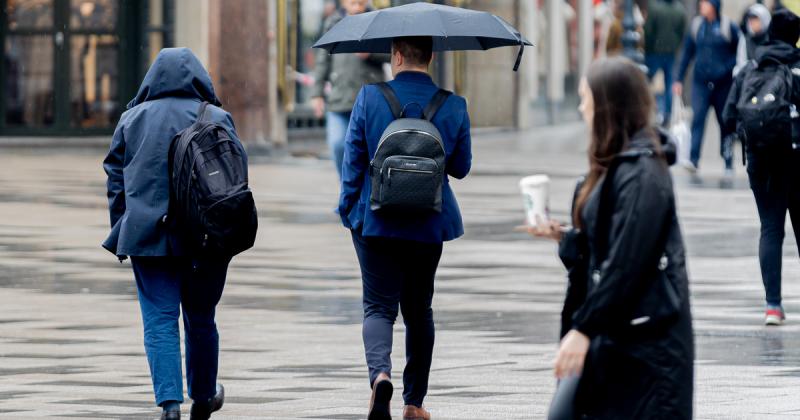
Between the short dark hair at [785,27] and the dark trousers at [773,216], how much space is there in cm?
77

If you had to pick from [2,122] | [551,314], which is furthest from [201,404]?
[2,122]

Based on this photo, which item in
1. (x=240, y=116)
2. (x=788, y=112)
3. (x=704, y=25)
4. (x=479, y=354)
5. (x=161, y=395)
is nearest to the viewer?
(x=161, y=395)

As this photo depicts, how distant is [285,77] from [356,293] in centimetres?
1556

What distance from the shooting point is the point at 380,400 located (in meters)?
7.12

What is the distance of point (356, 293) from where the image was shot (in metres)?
11.8

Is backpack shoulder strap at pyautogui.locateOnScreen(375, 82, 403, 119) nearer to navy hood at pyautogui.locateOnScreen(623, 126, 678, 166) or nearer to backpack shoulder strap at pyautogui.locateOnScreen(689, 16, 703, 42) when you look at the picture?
navy hood at pyautogui.locateOnScreen(623, 126, 678, 166)

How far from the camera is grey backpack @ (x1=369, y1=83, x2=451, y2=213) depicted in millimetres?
7352

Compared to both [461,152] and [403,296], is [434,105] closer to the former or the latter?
[461,152]

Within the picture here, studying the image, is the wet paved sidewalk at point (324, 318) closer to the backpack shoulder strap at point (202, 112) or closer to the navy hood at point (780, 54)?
the backpack shoulder strap at point (202, 112)

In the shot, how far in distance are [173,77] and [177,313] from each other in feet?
3.06

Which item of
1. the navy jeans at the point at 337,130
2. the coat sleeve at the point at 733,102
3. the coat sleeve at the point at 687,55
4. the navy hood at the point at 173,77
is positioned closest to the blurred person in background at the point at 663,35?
the coat sleeve at the point at 687,55

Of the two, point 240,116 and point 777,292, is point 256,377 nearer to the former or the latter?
Answer: point 777,292

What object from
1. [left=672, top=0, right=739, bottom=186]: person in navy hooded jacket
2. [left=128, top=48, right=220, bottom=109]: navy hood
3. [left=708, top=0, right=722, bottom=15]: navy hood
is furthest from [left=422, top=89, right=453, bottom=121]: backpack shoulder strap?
[left=708, top=0, right=722, bottom=15]: navy hood

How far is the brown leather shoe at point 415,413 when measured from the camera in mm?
7555
